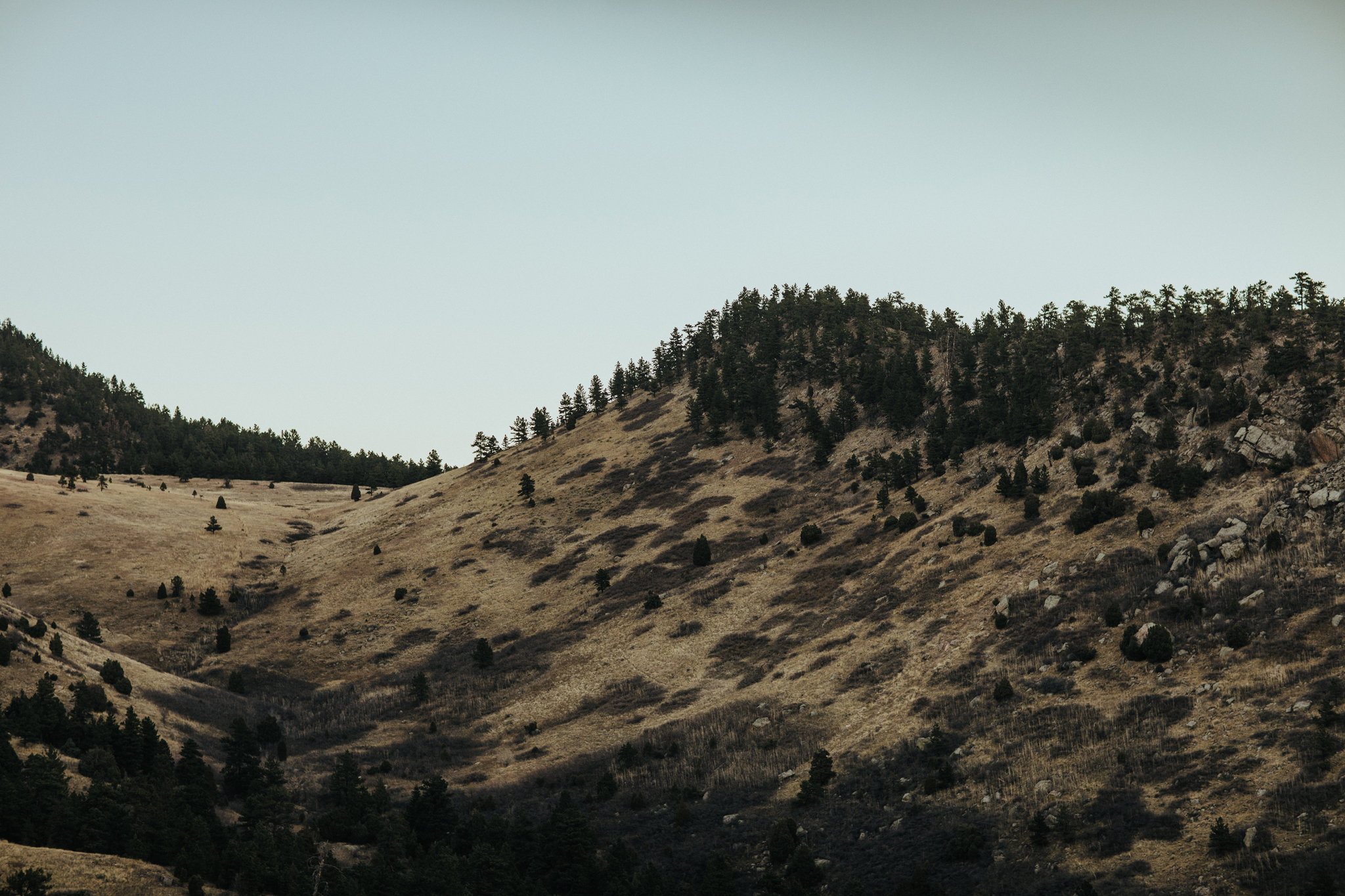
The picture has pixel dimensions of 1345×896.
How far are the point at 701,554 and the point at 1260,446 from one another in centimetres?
4964

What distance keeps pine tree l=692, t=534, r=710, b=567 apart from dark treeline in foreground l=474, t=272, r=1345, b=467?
24.0 metres

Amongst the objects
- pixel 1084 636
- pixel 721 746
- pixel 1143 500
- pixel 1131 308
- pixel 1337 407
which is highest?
pixel 1131 308

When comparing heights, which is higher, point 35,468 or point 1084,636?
point 35,468

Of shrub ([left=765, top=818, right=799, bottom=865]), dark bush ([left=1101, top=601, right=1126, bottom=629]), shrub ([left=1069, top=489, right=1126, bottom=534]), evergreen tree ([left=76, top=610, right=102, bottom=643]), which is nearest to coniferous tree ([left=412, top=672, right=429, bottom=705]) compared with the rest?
evergreen tree ([left=76, top=610, right=102, bottom=643])

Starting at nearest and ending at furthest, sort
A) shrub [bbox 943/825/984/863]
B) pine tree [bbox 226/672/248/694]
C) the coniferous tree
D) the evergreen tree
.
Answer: shrub [bbox 943/825/984/863], the evergreen tree, the coniferous tree, pine tree [bbox 226/672/248/694]

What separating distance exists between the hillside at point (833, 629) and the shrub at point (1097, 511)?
39cm

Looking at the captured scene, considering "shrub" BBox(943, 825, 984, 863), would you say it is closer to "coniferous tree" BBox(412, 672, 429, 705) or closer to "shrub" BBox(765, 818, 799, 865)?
"shrub" BBox(765, 818, 799, 865)

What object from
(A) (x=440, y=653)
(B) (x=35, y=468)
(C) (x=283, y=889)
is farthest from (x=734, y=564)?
(B) (x=35, y=468)

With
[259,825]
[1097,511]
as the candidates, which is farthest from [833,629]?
[259,825]

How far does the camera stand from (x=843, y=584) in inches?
3004

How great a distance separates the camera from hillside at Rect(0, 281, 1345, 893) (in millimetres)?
39562

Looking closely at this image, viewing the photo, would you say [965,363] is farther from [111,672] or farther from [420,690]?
[111,672]

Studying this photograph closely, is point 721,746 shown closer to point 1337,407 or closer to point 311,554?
point 1337,407

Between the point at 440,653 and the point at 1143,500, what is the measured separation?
2476 inches
